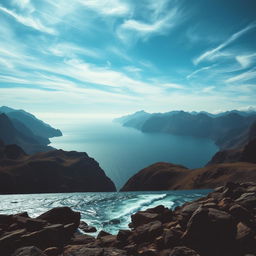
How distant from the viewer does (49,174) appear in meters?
164

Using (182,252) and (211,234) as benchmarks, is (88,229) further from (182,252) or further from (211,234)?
(211,234)

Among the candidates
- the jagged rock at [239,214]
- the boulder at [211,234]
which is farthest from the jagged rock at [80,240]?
the jagged rock at [239,214]

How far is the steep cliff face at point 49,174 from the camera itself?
147625mm

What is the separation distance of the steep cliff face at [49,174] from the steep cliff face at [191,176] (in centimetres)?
5127

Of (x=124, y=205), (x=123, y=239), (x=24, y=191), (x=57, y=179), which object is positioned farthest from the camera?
(x=57, y=179)

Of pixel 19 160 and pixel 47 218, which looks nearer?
pixel 47 218

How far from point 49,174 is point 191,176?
10531 cm

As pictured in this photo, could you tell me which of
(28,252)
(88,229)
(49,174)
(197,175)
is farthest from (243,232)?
(49,174)

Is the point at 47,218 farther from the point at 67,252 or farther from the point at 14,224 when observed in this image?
the point at 67,252

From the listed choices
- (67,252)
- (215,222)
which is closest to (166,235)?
(215,222)

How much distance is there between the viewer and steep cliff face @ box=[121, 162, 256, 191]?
311 feet

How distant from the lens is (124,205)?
41906mm

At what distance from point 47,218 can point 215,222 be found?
46.8 feet

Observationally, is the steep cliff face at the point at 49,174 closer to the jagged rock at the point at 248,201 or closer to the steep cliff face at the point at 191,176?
the steep cliff face at the point at 191,176
